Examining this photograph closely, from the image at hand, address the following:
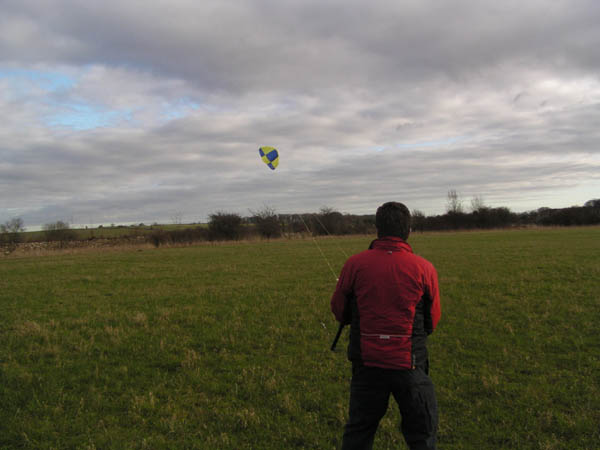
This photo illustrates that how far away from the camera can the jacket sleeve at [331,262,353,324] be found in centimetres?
322

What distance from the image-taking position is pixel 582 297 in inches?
422

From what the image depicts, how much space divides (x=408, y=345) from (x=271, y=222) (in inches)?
2003

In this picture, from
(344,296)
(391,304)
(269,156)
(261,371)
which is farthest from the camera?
(269,156)

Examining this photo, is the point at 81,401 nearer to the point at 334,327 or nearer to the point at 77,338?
the point at 77,338

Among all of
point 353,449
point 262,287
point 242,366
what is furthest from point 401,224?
point 262,287

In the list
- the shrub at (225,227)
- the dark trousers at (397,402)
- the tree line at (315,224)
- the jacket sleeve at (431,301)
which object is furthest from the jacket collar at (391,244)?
the shrub at (225,227)

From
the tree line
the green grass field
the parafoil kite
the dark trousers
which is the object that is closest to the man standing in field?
the dark trousers

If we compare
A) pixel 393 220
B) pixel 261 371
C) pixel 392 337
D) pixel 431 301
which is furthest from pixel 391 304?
pixel 261 371

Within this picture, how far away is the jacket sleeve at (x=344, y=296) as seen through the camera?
3.22 m

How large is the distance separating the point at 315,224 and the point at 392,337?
179 ft

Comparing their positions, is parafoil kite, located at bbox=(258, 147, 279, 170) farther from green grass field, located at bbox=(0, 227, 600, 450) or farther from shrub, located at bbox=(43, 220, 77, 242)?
shrub, located at bbox=(43, 220, 77, 242)

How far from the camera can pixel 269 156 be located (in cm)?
1376

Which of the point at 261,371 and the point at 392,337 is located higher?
the point at 392,337

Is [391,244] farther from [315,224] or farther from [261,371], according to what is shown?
[315,224]
